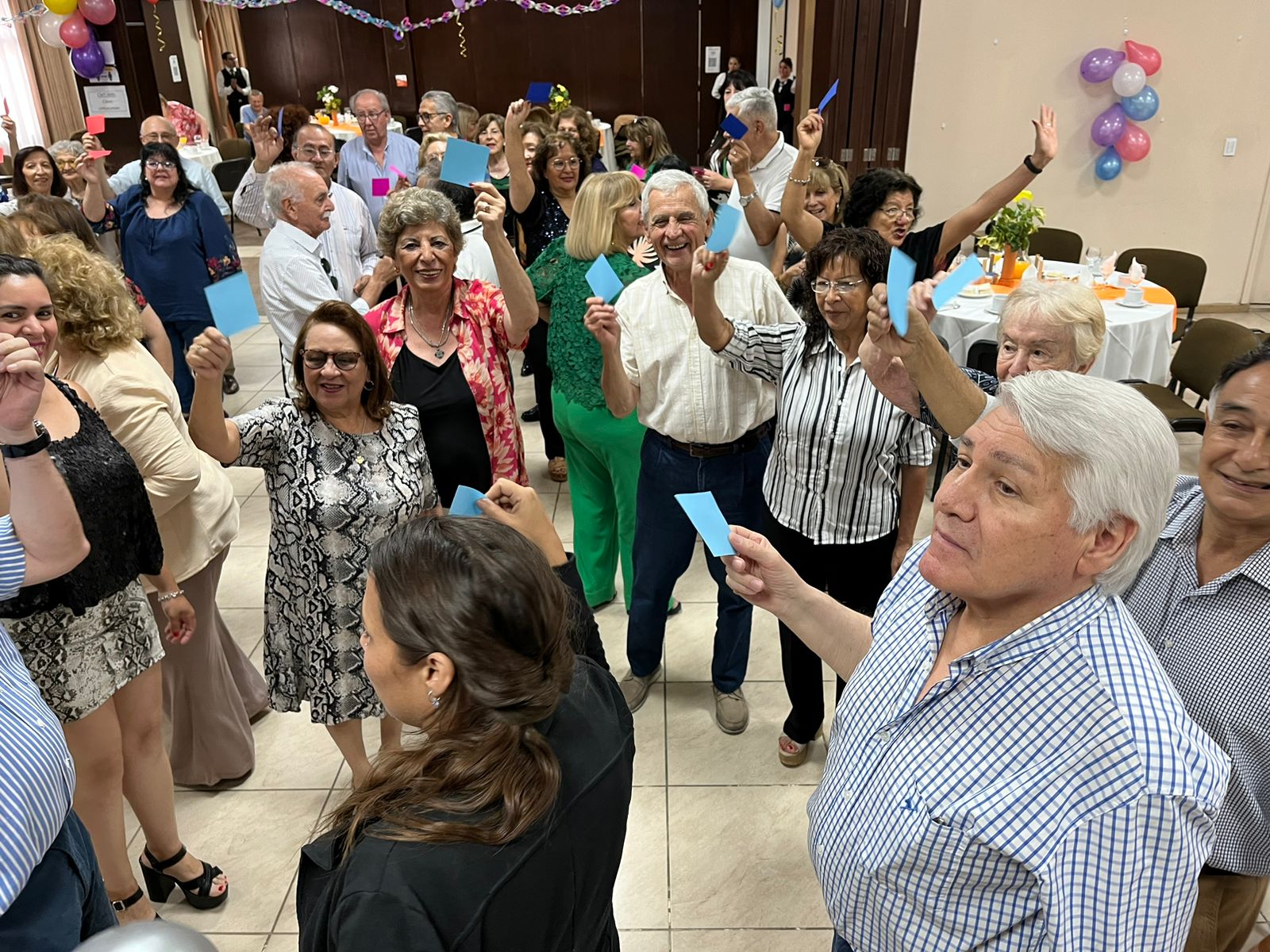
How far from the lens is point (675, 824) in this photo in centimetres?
289

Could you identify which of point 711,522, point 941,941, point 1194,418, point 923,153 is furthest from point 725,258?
point 923,153

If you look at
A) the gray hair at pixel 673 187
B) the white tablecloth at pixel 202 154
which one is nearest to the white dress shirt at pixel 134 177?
the white tablecloth at pixel 202 154

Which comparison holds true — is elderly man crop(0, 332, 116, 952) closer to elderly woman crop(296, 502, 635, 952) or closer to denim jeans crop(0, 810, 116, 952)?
denim jeans crop(0, 810, 116, 952)

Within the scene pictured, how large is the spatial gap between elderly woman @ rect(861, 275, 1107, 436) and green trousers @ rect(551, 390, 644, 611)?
129 cm

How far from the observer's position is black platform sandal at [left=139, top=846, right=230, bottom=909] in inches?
101

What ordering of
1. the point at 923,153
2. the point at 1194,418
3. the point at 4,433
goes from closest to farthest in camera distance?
1. the point at 4,433
2. the point at 1194,418
3. the point at 923,153

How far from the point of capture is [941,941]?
131 cm

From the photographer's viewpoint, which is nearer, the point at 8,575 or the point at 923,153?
the point at 8,575

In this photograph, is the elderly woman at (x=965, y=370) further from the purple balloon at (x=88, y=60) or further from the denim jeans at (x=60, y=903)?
the purple balloon at (x=88, y=60)

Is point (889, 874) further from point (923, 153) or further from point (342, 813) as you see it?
point (923, 153)

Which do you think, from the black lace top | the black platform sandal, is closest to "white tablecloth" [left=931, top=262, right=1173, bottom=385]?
the black lace top

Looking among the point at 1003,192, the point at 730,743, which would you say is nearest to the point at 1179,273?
the point at 1003,192

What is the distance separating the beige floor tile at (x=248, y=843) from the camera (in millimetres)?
2578

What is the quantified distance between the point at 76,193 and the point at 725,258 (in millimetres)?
5448
